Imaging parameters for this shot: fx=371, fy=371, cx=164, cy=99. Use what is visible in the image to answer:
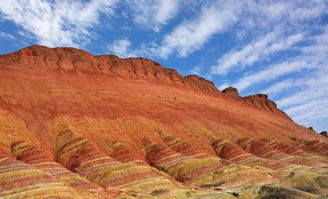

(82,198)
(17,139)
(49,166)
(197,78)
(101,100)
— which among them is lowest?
(82,198)

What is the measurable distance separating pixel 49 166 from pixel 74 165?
6420mm

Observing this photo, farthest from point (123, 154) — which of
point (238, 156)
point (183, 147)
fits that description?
point (238, 156)

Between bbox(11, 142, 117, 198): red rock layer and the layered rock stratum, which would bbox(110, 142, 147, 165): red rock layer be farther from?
bbox(11, 142, 117, 198): red rock layer

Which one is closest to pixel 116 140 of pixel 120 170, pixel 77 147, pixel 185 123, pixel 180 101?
pixel 77 147

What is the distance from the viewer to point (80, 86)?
87062 mm

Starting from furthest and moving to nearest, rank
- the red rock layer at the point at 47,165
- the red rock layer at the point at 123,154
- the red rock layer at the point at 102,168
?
the red rock layer at the point at 123,154 < the red rock layer at the point at 102,168 < the red rock layer at the point at 47,165

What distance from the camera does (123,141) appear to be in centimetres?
6962

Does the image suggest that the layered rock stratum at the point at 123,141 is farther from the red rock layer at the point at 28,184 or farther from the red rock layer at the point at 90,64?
the red rock layer at the point at 90,64

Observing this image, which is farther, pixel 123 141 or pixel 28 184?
pixel 123 141

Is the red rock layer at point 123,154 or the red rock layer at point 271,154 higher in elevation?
the red rock layer at point 271,154

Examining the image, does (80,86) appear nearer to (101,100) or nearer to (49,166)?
(101,100)

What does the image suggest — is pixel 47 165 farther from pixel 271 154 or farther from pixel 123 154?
pixel 271 154

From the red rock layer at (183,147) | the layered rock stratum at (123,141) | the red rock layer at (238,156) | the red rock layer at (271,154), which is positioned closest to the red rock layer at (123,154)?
the layered rock stratum at (123,141)

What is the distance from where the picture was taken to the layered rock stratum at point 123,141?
4900 cm
